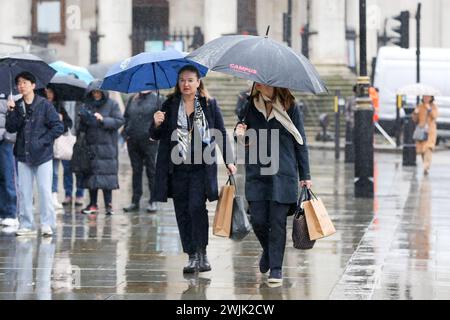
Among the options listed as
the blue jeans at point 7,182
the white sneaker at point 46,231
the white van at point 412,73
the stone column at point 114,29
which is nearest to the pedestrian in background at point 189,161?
the white sneaker at point 46,231

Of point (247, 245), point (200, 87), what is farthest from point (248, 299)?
point (247, 245)

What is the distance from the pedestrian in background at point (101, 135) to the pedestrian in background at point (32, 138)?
226 cm

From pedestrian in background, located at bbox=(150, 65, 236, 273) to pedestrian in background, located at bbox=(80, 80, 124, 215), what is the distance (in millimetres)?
4899

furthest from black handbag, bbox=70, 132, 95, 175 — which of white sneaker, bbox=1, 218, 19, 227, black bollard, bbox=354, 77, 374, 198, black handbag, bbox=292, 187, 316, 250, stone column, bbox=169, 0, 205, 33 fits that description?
stone column, bbox=169, 0, 205, 33

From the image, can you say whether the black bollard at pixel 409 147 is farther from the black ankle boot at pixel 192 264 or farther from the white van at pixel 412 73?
the black ankle boot at pixel 192 264

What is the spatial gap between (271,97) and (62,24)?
4070cm

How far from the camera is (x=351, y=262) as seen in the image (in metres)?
11.3

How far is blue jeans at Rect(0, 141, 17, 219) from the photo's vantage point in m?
14.2

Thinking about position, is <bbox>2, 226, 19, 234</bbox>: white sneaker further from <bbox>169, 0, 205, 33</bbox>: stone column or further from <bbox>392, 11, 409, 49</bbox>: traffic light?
<bbox>169, 0, 205, 33</bbox>: stone column

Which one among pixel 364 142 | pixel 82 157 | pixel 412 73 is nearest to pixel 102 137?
pixel 82 157

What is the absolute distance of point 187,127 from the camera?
10.6 m

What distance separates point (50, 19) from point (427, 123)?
27972 mm

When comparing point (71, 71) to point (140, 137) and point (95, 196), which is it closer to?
point (140, 137)

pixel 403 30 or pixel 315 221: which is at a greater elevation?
pixel 403 30
